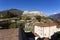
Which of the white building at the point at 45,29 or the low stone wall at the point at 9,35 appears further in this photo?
the white building at the point at 45,29

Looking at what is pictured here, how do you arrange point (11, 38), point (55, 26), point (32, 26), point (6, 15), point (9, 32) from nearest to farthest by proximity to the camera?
1. point (11, 38)
2. point (9, 32)
3. point (55, 26)
4. point (32, 26)
5. point (6, 15)

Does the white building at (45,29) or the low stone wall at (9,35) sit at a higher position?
the low stone wall at (9,35)

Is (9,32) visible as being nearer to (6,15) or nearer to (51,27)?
(51,27)

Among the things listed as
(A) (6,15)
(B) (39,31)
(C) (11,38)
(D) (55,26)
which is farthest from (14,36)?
(A) (6,15)

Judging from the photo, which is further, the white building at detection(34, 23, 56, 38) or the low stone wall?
the white building at detection(34, 23, 56, 38)

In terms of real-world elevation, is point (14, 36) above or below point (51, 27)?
above

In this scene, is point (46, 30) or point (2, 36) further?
point (46, 30)

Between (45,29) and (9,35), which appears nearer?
(9,35)

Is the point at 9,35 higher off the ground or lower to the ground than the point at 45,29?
higher

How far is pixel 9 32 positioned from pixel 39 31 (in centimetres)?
3894

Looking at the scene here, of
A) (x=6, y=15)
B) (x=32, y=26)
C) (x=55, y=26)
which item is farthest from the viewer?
(x=6, y=15)

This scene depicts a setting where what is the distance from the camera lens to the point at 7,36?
6.63 m

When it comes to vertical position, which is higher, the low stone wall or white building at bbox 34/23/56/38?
the low stone wall

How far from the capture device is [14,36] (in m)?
6.66
